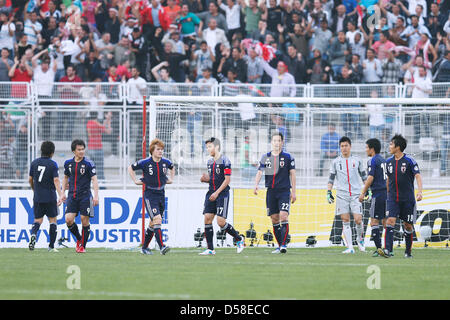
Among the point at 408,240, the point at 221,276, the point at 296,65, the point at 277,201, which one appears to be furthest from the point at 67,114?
the point at 221,276

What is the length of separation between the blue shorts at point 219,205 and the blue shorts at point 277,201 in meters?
0.93

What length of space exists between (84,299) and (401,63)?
1542cm

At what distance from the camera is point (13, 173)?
19.0 m

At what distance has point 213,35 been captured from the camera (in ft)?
75.4

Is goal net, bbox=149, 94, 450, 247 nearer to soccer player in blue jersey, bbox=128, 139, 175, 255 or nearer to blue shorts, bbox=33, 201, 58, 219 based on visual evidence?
soccer player in blue jersey, bbox=128, 139, 175, 255

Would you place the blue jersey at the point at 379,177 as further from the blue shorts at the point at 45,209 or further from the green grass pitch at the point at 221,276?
the blue shorts at the point at 45,209

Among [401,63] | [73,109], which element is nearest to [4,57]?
[73,109]

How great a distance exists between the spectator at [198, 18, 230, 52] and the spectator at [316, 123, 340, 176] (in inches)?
204

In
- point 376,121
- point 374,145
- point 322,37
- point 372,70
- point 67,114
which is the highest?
point 322,37

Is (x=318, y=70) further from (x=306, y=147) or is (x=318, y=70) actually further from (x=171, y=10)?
(x=171, y=10)

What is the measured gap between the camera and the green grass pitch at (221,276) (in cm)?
897

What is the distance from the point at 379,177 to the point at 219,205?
129 inches

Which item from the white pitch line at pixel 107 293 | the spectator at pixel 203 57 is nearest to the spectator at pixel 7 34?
the spectator at pixel 203 57
